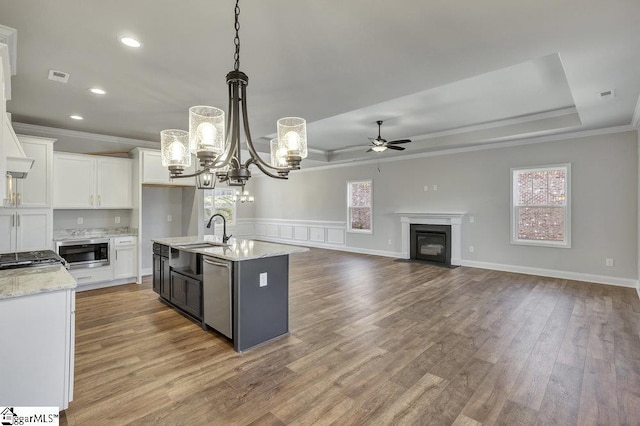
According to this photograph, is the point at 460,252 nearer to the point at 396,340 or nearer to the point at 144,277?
the point at 396,340

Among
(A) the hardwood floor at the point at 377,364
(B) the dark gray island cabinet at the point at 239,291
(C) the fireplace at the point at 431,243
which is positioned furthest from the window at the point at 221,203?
(B) the dark gray island cabinet at the point at 239,291

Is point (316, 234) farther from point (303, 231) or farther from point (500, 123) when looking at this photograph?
point (500, 123)

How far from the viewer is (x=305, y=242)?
10.6 m

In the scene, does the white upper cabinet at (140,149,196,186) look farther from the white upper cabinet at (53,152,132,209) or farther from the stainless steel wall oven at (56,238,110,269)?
the stainless steel wall oven at (56,238,110,269)

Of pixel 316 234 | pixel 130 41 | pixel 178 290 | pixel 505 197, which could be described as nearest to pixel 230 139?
pixel 130 41

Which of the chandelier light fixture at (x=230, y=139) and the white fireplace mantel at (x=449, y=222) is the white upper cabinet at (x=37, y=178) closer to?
the chandelier light fixture at (x=230, y=139)

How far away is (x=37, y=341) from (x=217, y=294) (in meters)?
1.47

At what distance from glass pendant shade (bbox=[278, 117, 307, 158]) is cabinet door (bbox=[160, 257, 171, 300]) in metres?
2.92

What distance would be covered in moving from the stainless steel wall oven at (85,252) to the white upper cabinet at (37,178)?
0.68m

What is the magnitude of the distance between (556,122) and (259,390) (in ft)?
19.7

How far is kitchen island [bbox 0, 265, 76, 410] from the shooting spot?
5.79 feet

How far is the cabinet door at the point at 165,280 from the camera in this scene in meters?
4.19

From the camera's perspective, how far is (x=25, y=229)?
429cm

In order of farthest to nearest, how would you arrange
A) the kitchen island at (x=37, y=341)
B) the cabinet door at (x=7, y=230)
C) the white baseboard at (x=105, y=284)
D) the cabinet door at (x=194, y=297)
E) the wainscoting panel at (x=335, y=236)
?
the wainscoting panel at (x=335, y=236) → the white baseboard at (x=105, y=284) → the cabinet door at (x=7, y=230) → the cabinet door at (x=194, y=297) → the kitchen island at (x=37, y=341)
